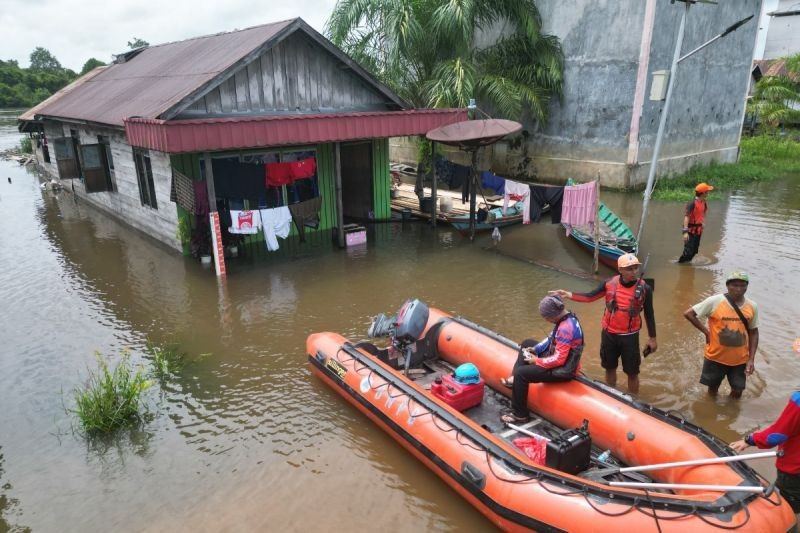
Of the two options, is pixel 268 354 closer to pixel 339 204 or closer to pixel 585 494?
pixel 585 494

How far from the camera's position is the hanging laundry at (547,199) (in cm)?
1181

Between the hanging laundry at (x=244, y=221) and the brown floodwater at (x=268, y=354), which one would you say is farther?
the hanging laundry at (x=244, y=221)

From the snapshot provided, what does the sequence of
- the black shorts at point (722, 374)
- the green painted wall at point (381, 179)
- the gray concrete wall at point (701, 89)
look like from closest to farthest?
the black shorts at point (722, 374)
the green painted wall at point (381, 179)
the gray concrete wall at point (701, 89)

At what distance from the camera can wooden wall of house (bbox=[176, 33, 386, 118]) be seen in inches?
443

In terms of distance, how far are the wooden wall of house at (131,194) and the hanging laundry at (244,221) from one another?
66.5 inches

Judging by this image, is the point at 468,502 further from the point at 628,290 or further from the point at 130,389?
the point at 130,389

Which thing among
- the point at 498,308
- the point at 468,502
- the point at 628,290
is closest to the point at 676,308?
the point at 498,308

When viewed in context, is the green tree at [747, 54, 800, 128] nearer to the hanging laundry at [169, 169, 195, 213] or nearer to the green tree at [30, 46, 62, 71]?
the hanging laundry at [169, 169, 195, 213]

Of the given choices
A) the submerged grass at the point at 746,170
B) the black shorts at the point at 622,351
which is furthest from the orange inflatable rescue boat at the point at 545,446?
the submerged grass at the point at 746,170

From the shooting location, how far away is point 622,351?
6.12 metres

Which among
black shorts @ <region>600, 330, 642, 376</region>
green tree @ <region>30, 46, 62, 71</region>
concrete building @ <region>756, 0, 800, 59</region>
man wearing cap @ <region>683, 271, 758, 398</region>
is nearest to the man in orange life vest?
black shorts @ <region>600, 330, 642, 376</region>

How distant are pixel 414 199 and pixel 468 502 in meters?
12.3

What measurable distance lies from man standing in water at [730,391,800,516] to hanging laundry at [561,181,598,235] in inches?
293

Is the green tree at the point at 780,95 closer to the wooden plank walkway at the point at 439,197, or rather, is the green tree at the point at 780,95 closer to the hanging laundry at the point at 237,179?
the wooden plank walkway at the point at 439,197
